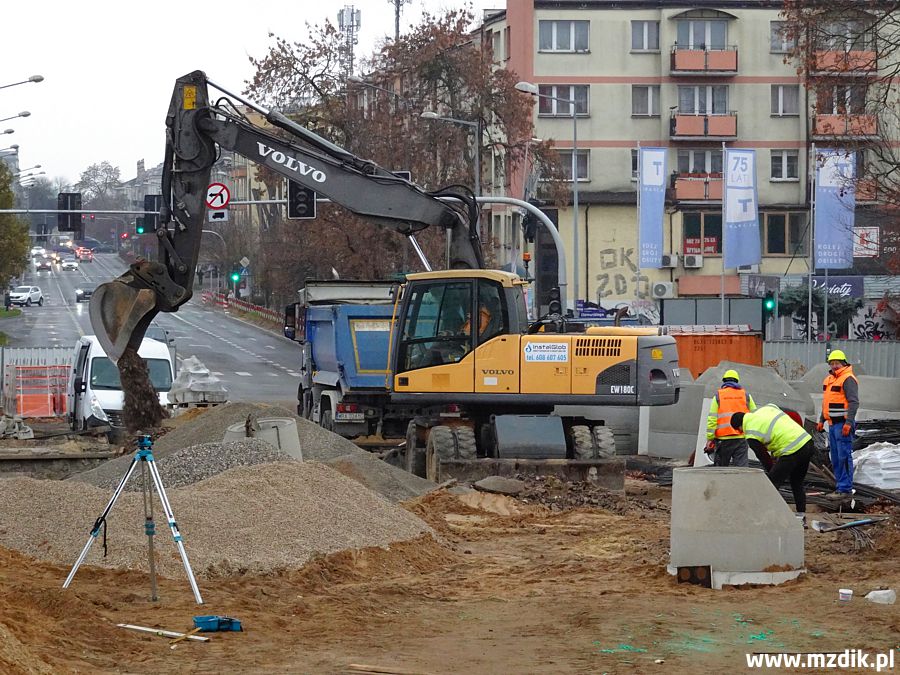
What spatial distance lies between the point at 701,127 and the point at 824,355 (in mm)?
25248

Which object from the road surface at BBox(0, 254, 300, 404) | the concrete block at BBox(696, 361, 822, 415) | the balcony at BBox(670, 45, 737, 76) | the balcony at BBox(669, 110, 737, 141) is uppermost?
the balcony at BBox(670, 45, 737, 76)

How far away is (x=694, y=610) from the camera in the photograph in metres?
11.3

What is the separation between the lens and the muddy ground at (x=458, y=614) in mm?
9484

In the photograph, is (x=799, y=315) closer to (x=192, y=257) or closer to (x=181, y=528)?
(x=192, y=257)

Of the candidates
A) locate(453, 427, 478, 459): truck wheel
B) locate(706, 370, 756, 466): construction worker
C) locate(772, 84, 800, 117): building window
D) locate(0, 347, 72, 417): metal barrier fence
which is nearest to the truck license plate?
locate(453, 427, 478, 459): truck wheel

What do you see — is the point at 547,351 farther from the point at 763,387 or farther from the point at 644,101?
the point at 644,101

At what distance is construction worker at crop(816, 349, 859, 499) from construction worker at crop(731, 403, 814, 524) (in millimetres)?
2280

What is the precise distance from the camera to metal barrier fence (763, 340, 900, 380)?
37.8m

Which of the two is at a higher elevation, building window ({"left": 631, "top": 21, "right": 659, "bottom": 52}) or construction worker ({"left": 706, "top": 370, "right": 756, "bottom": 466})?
building window ({"left": 631, "top": 21, "right": 659, "bottom": 52})

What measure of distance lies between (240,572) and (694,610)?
416cm

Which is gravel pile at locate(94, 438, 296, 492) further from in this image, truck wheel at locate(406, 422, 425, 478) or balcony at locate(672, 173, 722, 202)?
balcony at locate(672, 173, 722, 202)

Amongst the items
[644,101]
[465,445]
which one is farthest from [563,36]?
[465,445]

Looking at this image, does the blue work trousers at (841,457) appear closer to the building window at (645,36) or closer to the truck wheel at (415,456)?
the truck wheel at (415,456)

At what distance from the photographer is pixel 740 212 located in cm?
4425
